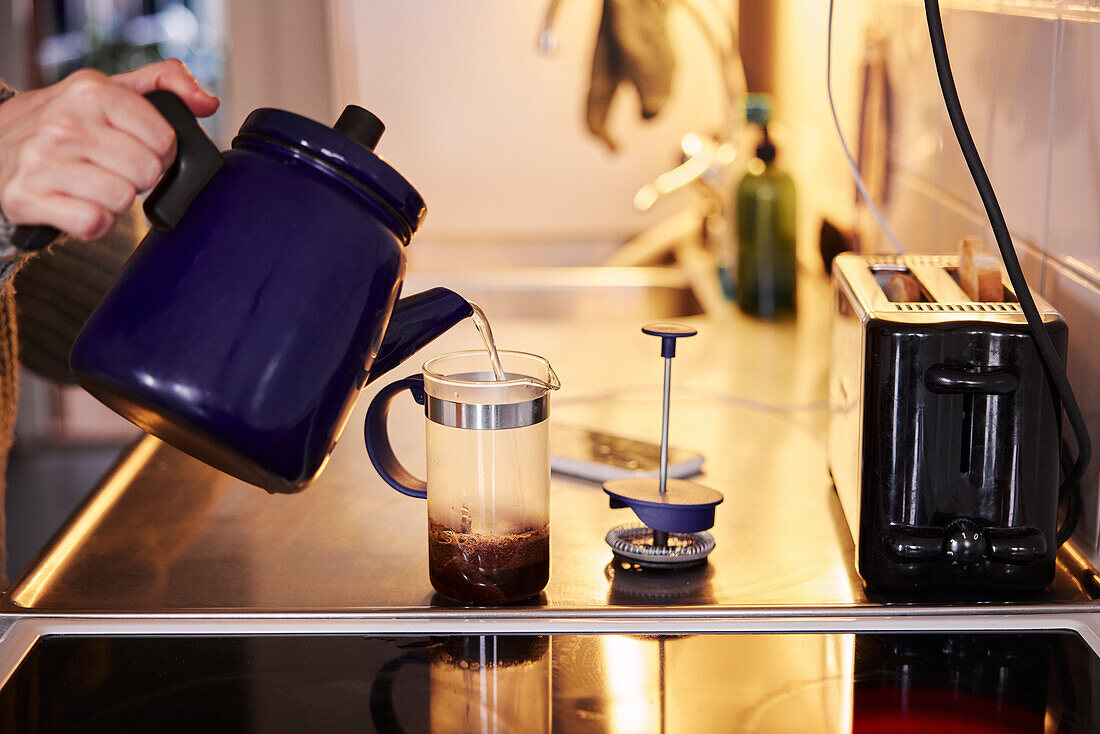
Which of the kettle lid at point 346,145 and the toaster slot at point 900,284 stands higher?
the kettle lid at point 346,145

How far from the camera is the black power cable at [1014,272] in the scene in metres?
0.69

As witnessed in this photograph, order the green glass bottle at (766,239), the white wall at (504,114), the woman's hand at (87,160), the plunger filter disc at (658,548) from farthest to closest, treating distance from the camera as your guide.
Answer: the white wall at (504,114)
the green glass bottle at (766,239)
the plunger filter disc at (658,548)
the woman's hand at (87,160)

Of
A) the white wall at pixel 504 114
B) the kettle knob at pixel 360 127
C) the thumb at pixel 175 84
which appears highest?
the white wall at pixel 504 114

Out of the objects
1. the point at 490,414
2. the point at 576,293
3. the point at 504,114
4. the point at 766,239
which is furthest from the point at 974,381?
the point at 504,114

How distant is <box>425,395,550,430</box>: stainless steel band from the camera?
715 mm

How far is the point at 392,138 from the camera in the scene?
10.8 feet

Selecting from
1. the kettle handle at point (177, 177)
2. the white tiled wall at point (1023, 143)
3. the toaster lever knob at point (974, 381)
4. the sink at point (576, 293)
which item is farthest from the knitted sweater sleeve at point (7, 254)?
the sink at point (576, 293)

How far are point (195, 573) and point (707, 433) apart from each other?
1.78ft

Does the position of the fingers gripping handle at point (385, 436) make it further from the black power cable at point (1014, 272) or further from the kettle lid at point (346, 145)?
the black power cable at point (1014, 272)

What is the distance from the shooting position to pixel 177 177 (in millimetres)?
575

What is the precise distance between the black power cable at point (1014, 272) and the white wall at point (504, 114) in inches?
99.1

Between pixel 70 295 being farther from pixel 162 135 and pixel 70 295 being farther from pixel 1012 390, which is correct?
pixel 1012 390

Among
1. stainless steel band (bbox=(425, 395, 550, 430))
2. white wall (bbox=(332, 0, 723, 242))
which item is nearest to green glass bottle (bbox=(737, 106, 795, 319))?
stainless steel band (bbox=(425, 395, 550, 430))

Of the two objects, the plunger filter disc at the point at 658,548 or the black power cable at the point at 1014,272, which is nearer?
the black power cable at the point at 1014,272
